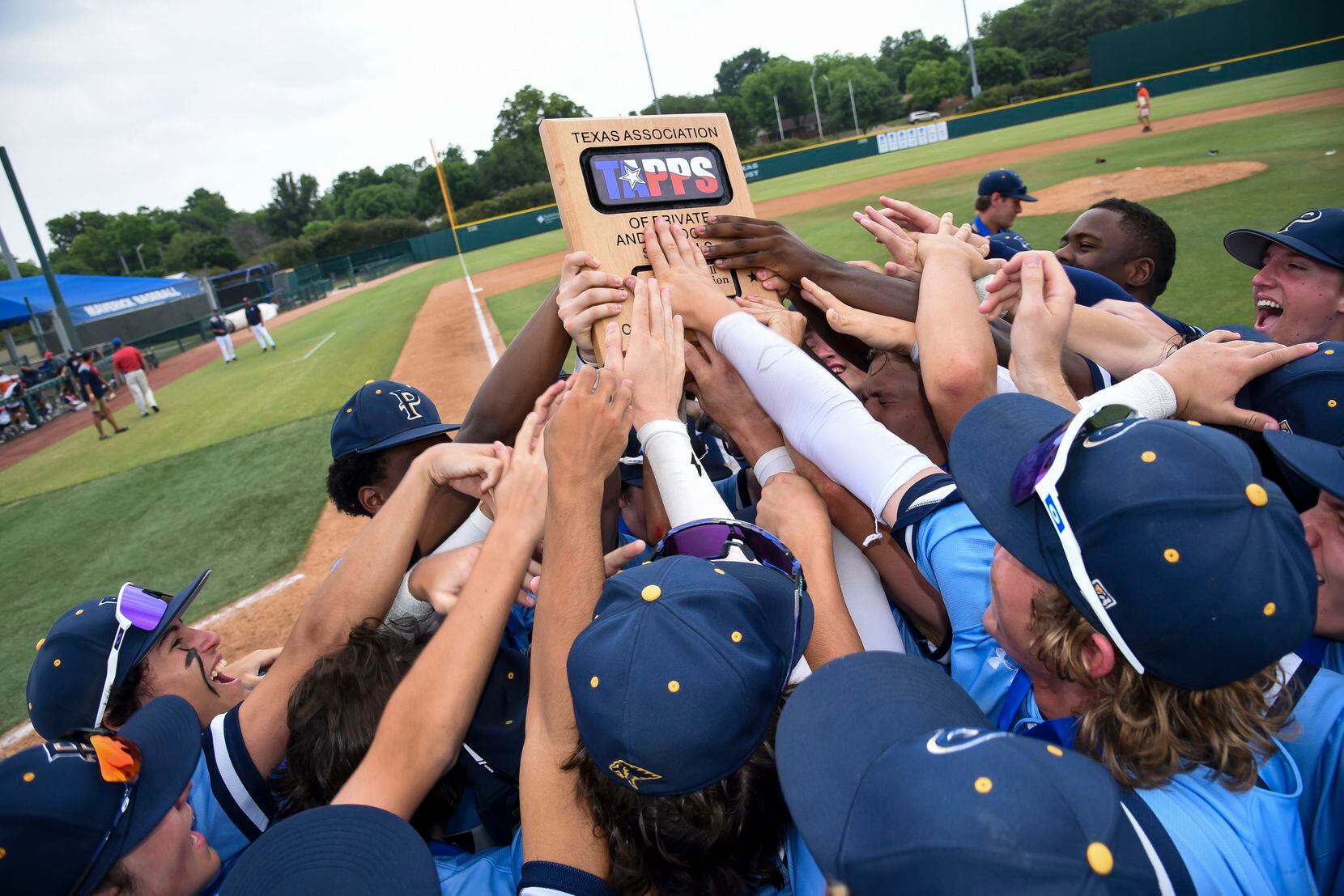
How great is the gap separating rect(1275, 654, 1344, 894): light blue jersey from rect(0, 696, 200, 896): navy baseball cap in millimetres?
2449

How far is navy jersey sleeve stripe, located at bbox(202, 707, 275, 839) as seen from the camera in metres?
2.03

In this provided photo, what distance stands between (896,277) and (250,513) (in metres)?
8.58

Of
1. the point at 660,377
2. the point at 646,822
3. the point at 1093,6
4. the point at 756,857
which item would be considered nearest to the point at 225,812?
the point at 646,822

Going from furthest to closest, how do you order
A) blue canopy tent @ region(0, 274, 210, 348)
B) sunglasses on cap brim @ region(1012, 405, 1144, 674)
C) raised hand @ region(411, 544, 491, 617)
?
Result: blue canopy tent @ region(0, 274, 210, 348) < raised hand @ region(411, 544, 491, 617) < sunglasses on cap brim @ region(1012, 405, 1144, 674)

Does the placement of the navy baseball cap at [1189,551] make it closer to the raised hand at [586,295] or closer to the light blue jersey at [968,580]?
the light blue jersey at [968,580]

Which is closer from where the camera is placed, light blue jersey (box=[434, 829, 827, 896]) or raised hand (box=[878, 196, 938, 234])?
light blue jersey (box=[434, 829, 827, 896])

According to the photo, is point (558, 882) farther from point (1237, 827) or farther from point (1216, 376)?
point (1216, 376)

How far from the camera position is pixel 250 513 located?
29.2 ft

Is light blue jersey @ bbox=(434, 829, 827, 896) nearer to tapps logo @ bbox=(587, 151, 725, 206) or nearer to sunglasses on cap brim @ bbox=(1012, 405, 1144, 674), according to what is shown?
sunglasses on cap brim @ bbox=(1012, 405, 1144, 674)

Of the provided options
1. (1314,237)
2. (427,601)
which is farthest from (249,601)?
(1314,237)

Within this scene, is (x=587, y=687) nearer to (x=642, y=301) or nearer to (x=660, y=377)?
(x=660, y=377)

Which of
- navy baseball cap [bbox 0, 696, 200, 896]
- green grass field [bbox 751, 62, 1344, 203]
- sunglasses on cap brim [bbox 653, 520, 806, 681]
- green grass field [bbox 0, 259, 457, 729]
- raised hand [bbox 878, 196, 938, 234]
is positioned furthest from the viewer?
green grass field [bbox 751, 62, 1344, 203]

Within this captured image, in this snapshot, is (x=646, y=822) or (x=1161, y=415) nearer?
(x=646, y=822)

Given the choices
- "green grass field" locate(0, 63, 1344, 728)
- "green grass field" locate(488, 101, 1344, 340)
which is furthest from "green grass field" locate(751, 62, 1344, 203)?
"green grass field" locate(488, 101, 1344, 340)
